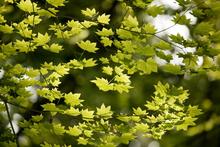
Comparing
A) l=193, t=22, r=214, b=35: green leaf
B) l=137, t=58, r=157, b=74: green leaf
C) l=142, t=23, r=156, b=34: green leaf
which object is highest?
l=142, t=23, r=156, b=34: green leaf

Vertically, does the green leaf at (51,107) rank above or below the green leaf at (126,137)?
above

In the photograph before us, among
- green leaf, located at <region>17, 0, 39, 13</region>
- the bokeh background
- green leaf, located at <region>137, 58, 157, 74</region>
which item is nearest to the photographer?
green leaf, located at <region>17, 0, 39, 13</region>

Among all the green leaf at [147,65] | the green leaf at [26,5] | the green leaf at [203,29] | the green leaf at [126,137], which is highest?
the green leaf at [26,5]

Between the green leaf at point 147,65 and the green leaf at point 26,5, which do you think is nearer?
the green leaf at point 26,5

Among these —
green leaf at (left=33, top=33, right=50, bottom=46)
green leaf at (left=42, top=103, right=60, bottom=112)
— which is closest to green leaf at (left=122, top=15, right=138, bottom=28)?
green leaf at (left=33, top=33, right=50, bottom=46)

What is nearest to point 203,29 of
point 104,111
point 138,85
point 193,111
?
point 193,111

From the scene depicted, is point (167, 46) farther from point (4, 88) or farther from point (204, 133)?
point (204, 133)

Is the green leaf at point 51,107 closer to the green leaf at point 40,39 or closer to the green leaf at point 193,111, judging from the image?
the green leaf at point 40,39

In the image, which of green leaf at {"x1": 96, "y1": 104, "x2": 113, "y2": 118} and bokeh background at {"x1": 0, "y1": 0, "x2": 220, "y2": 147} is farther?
bokeh background at {"x1": 0, "y1": 0, "x2": 220, "y2": 147}

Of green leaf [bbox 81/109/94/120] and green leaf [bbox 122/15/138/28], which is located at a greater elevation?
green leaf [bbox 122/15/138/28]

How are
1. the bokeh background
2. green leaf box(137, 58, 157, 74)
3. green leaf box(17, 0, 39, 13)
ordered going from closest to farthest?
green leaf box(17, 0, 39, 13) → green leaf box(137, 58, 157, 74) → the bokeh background

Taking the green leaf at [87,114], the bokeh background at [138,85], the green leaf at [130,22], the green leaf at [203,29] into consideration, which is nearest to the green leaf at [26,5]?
the green leaf at [130,22]

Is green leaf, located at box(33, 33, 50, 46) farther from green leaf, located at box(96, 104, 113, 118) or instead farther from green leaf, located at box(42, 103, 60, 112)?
green leaf, located at box(96, 104, 113, 118)

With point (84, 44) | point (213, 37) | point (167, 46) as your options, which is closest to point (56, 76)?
point (84, 44)
